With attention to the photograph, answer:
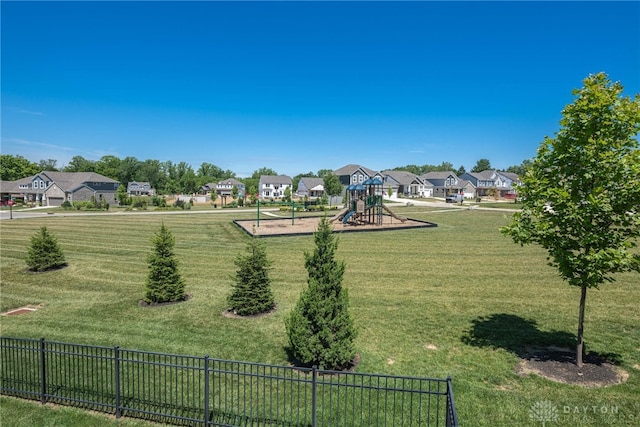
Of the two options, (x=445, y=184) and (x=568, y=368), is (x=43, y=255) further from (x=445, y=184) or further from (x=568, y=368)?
(x=445, y=184)

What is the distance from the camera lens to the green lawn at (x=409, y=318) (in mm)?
7547

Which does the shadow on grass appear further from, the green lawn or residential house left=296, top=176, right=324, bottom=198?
residential house left=296, top=176, right=324, bottom=198

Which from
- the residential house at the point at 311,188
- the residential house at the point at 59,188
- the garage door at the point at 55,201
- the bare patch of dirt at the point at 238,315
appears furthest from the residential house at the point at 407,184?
the bare patch of dirt at the point at 238,315

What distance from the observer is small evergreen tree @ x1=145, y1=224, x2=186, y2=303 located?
535 inches

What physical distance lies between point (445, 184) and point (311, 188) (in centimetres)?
3528

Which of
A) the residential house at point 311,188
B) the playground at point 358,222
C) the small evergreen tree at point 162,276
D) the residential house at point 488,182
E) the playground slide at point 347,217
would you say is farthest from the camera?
the residential house at point 488,182

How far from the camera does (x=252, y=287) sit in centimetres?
1272

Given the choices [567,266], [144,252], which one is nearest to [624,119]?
[567,266]

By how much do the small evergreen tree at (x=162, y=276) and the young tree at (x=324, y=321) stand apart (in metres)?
6.73

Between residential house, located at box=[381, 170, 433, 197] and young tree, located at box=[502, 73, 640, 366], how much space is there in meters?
88.4

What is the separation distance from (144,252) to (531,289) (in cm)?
2110

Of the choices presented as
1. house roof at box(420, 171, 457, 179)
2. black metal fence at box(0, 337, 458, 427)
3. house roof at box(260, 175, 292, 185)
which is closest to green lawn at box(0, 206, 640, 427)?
black metal fence at box(0, 337, 458, 427)

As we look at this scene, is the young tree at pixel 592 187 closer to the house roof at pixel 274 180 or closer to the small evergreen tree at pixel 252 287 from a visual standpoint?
the small evergreen tree at pixel 252 287

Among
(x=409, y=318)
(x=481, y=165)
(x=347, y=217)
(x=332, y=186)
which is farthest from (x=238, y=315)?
(x=481, y=165)
